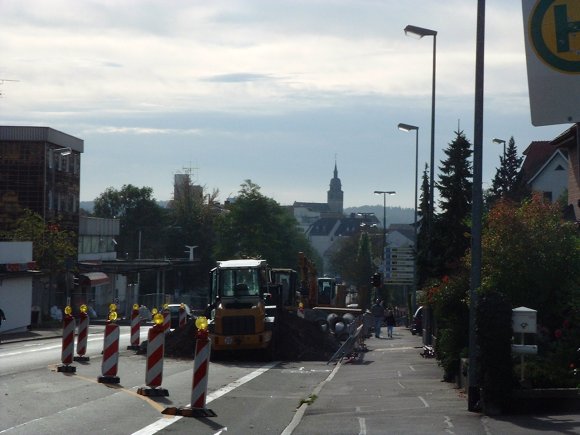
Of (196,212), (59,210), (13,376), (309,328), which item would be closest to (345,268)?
(196,212)

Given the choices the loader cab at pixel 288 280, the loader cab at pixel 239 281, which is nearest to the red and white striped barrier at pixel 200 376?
the loader cab at pixel 239 281

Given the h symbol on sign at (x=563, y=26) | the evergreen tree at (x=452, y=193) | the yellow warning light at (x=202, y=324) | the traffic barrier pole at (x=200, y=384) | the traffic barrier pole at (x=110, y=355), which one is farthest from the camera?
the evergreen tree at (x=452, y=193)

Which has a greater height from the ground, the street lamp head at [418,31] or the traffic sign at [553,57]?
the street lamp head at [418,31]

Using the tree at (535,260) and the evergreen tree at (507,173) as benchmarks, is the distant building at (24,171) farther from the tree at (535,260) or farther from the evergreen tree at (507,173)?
the tree at (535,260)

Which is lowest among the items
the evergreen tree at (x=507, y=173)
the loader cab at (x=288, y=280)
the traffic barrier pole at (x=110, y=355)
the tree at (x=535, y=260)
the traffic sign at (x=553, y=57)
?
the traffic barrier pole at (x=110, y=355)

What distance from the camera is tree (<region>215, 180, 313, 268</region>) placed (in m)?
103

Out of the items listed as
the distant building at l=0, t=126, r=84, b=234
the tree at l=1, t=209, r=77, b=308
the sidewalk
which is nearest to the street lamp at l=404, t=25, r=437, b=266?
the sidewalk

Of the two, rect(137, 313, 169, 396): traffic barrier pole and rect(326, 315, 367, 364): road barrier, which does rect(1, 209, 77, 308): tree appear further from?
rect(137, 313, 169, 396): traffic barrier pole

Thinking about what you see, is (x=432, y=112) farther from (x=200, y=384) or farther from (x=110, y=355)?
(x=200, y=384)

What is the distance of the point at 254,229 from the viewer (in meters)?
103

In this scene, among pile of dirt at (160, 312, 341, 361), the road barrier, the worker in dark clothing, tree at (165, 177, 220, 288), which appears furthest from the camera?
tree at (165, 177, 220, 288)

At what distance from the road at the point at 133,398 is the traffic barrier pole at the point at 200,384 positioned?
25 cm

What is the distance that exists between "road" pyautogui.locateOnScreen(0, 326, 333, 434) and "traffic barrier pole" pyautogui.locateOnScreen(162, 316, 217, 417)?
0.83ft

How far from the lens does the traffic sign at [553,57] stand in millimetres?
7141
